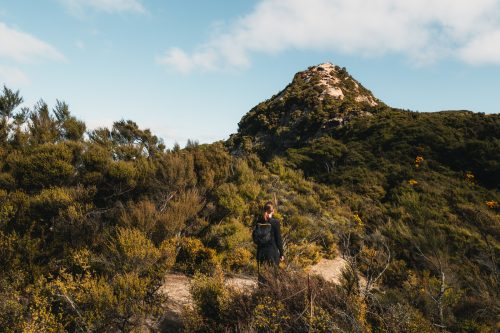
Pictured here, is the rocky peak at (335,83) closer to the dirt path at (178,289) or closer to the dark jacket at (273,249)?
the dirt path at (178,289)

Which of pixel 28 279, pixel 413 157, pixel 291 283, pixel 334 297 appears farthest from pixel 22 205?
pixel 413 157

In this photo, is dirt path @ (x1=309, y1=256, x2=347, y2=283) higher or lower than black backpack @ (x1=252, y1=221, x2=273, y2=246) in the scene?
lower

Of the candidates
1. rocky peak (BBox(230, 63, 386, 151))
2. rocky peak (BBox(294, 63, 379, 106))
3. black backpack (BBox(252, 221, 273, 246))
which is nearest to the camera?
black backpack (BBox(252, 221, 273, 246))

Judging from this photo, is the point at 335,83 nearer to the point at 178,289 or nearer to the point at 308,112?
the point at 308,112

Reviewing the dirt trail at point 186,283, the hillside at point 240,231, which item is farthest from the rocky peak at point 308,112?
the dirt trail at point 186,283

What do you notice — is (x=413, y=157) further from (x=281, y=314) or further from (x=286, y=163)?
(x=281, y=314)

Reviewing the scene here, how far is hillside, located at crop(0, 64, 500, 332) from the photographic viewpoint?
5035mm

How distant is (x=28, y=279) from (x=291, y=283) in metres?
5.28

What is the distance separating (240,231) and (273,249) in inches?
151

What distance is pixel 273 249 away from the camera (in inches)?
233

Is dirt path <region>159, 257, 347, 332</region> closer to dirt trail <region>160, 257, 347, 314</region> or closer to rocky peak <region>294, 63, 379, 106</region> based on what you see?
dirt trail <region>160, 257, 347, 314</region>

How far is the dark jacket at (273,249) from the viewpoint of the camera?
586 cm

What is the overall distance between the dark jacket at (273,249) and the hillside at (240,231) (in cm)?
53

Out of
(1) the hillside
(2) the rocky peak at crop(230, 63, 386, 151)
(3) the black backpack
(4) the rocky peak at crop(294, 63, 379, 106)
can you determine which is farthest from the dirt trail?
(4) the rocky peak at crop(294, 63, 379, 106)
